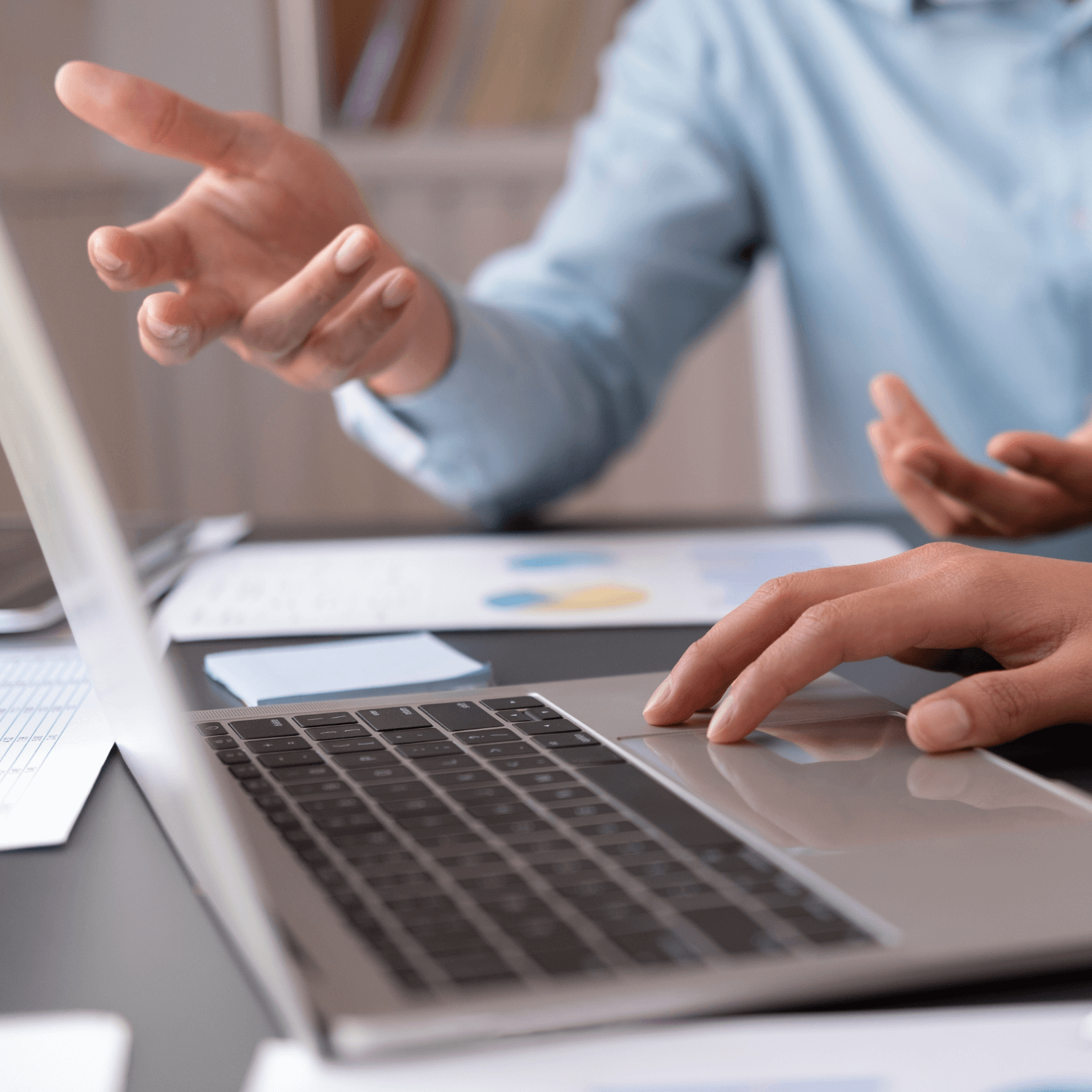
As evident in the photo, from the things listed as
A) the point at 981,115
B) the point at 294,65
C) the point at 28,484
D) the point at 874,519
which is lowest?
the point at 874,519

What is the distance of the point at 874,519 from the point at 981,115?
0.44m

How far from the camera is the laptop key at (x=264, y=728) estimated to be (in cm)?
40

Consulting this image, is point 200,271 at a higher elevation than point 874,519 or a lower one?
higher

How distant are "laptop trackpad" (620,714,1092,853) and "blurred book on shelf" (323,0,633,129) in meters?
1.35

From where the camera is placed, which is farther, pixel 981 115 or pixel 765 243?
pixel 765 243

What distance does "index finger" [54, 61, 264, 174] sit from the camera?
1.77 ft

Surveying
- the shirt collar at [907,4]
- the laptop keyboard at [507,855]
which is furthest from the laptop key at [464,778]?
the shirt collar at [907,4]

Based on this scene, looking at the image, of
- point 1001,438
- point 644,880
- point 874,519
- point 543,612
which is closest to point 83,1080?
point 644,880

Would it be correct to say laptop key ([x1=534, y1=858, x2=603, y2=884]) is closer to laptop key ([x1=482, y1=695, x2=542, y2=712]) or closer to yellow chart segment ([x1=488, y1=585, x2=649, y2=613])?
laptop key ([x1=482, y1=695, x2=542, y2=712])

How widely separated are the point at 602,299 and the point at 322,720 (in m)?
0.67

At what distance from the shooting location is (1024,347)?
1083mm

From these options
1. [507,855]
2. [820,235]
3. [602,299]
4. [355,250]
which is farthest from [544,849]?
[820,235]

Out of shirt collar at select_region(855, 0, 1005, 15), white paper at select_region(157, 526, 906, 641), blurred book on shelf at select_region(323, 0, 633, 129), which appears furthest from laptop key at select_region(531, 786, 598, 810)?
blurred book on shelf at select_region(323, 0, 633, 129)

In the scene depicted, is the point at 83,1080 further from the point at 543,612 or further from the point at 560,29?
the point at 560,29
